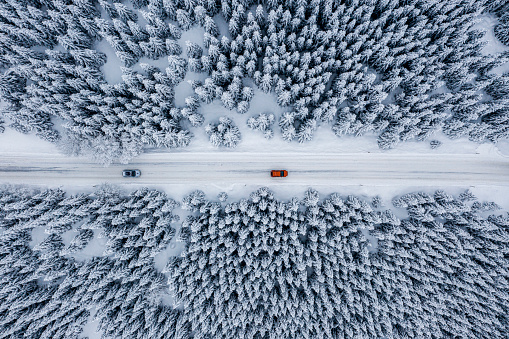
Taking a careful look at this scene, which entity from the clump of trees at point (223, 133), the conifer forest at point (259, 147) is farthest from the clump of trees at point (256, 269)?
the clump of trees at point (223, 133)

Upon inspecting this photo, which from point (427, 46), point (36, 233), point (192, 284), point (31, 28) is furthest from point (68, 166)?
point (427, 46)

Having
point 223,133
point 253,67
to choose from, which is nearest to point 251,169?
point 223,133

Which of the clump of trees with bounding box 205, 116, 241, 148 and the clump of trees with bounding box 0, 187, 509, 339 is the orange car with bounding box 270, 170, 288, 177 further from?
the clump of trees with bounding box 205, 116, 241, 148

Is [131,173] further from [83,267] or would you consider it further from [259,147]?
[259,147]

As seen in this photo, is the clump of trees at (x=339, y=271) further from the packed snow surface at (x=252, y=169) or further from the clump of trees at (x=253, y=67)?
the clump of trees at (x=253, y=67)

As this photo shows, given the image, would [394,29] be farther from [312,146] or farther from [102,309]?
[102,309]

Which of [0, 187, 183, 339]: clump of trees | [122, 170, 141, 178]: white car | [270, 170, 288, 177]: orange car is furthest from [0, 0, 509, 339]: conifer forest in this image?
[270, 170, 288, 177]: orange car
